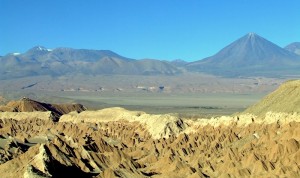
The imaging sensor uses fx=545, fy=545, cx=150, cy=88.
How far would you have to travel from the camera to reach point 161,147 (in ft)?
344

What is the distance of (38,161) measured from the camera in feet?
220

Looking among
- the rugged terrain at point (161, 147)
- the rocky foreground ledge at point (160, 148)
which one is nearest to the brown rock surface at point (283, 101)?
the rugged terrain at point (161, 147)

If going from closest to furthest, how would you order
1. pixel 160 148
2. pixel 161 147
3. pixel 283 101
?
pixel 160 148 → pixel 161 147 → pixel 283 101

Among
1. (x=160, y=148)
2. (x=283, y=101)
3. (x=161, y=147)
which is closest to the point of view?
(x=160, y=148)

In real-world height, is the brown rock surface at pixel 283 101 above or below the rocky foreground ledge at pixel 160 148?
above

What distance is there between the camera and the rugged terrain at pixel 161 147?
7556 centimetres

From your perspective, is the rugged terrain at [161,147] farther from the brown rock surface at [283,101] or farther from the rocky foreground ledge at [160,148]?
the brown rock surface at [283,101]

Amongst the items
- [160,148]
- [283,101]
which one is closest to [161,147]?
[160,148]

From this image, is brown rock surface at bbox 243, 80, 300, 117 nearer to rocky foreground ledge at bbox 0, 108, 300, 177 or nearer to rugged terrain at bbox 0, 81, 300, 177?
rugged terrain at bbox 0, 81, 300, 177

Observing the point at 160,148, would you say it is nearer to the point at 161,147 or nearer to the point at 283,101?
the point at 161,147

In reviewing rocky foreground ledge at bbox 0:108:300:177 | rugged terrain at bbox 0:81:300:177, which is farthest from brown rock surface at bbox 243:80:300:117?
rocky foreground ledge at bbox 0:108:300:177

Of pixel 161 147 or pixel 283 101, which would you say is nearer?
pixel 161 147

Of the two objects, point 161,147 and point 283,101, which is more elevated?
point 283,101

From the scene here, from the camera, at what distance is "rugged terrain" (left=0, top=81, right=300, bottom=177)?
248ft
